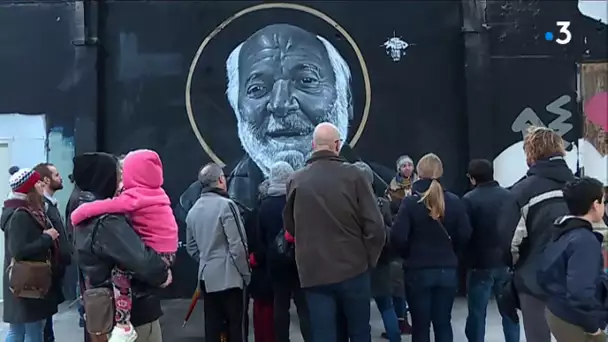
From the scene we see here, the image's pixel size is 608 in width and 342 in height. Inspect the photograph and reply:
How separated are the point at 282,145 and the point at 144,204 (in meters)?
5.17

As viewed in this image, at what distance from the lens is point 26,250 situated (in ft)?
14.6

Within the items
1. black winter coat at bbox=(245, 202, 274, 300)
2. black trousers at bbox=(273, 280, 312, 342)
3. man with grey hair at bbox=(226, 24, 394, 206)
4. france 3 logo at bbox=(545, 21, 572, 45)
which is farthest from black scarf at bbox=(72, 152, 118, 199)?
france 3 logo at bbox=(545, 21, 572, 45)

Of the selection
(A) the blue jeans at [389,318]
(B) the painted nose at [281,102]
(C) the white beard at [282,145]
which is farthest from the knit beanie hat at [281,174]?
(B) the painted nose at [281,102]

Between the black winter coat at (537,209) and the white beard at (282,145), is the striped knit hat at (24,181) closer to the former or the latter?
the black winter coat at (537,209)

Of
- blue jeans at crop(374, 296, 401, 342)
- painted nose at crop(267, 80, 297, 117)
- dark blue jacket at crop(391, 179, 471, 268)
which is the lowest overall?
blue jeans at crop(374, 296, 401, 342)

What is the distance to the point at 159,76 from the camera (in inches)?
337

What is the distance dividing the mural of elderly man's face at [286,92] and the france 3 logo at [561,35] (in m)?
2.70

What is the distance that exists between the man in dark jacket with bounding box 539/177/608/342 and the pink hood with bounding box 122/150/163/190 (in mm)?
2160

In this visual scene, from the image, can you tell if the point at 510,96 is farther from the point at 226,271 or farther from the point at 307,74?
the point at 226,271

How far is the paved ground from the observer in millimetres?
6422

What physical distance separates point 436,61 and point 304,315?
4.76m

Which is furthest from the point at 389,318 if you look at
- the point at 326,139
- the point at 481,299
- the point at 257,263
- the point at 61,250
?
the point at 61,250

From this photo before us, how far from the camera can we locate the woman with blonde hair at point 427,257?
4.66 m

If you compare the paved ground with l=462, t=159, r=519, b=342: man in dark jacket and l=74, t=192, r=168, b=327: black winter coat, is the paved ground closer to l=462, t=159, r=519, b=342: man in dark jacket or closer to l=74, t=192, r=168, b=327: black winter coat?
l=462, t=159, r=519, b=342: man in dark jacket
